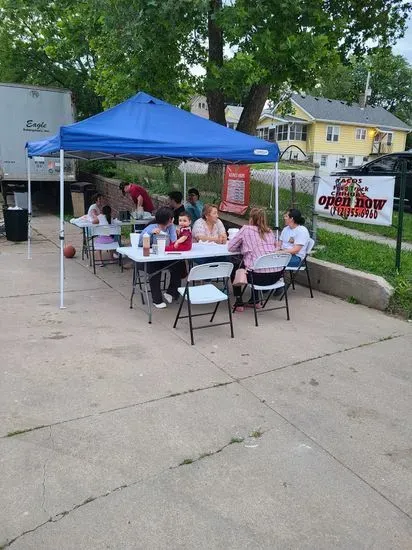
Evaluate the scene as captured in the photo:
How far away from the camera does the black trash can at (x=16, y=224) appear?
32.6ft

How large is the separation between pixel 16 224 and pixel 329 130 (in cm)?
3695

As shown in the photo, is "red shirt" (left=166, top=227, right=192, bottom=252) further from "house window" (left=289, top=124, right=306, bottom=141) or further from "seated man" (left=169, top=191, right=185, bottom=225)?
"house window" (left=289, top=124, right=306, bottom=141)

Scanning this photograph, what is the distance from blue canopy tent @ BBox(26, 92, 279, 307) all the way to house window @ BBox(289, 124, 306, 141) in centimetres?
3607

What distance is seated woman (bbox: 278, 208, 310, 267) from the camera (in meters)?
6.15

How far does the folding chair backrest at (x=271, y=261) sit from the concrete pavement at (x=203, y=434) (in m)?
0.70

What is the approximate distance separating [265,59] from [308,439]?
24.3ft

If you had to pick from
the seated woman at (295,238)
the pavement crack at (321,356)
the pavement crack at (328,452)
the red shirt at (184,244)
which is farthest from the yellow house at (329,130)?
the pavement crack at (328,452)

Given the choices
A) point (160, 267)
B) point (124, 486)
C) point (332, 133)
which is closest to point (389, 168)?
point (160, 267)

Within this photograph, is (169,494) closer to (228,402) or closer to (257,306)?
(228,402)

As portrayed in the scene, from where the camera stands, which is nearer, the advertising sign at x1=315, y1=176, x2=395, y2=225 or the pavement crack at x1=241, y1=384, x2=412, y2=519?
the pavement crack at x1=241, y1=384, x2=412, y2=519

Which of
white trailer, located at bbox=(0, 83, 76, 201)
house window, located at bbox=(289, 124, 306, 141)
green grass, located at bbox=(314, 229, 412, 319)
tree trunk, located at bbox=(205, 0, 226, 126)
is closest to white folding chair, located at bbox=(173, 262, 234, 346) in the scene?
green grass, located at bbox=(314, 229, 412, 319)

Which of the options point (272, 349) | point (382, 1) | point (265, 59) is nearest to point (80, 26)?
point (265, 59)

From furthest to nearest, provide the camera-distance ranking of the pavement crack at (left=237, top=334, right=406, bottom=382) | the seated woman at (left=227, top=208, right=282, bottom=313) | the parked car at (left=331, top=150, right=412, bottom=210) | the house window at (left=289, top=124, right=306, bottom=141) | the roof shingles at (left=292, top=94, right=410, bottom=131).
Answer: the house window at (left=289, top=124, right=306, bottom=141) < the roof shingles at (left=292, top=94, right=410, bottom=131) < the parked car at (left=331, top=150, right=412, bottom=210) < the seated woman at (left=227, top=208, right=282, bottom=313) < the pavement crack at (left=237, top=334, right=406, bottom=382)

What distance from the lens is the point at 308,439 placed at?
3.12m
